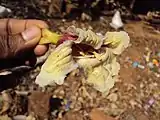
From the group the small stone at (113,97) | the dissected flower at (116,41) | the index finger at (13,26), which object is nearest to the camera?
the dissected flower at (116,41)

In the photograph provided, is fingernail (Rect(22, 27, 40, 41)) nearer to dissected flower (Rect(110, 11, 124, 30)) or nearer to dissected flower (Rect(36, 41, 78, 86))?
dissected flower (Rect(36, 41, 78, 86))

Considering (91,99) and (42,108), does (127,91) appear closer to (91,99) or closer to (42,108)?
(91,99)

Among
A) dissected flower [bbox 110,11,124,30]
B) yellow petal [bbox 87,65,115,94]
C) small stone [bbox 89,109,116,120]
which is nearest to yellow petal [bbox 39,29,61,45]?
yellow petal [bbox 87,65,115,94]

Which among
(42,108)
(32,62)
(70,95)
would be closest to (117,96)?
(70,95)

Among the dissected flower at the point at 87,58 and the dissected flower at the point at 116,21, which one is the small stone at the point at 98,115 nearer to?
the dissected flower at the point at 116,21

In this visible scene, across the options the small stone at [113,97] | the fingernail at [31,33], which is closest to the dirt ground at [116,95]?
the small stone at [113,97]

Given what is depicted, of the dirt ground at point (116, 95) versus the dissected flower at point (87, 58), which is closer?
the dissected flower at point (87, 58)
